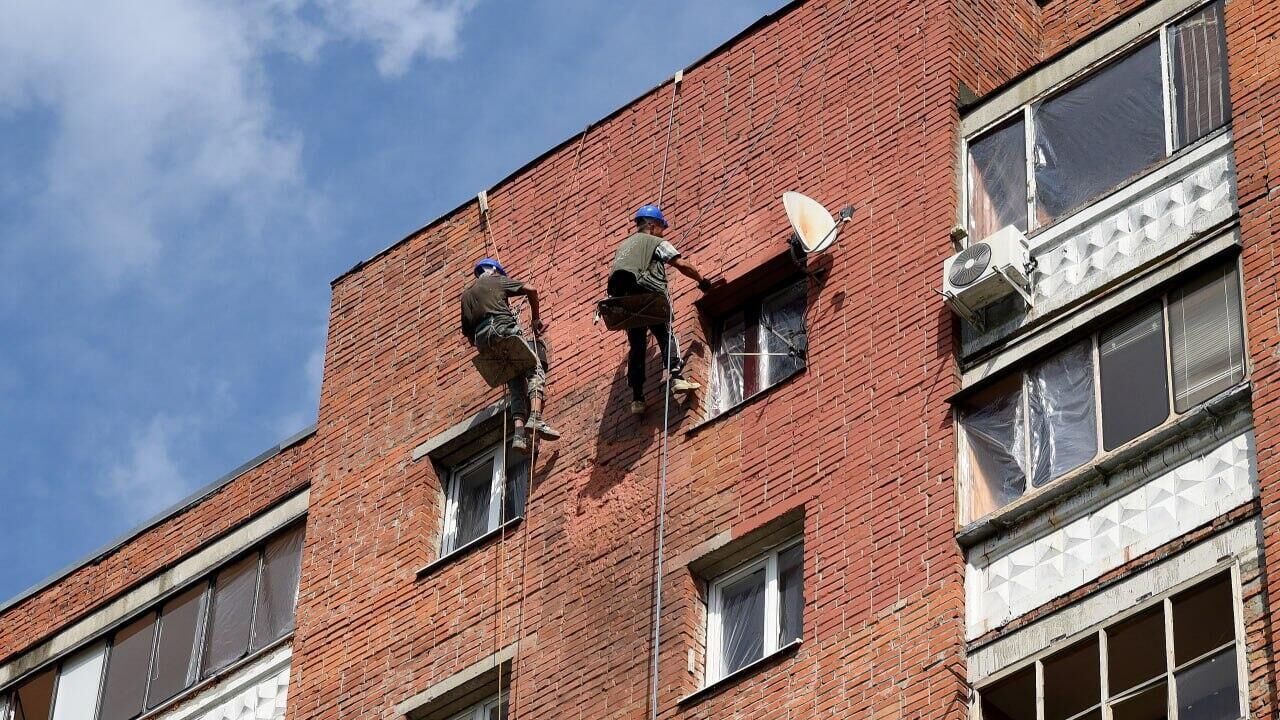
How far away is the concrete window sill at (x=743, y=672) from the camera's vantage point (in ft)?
69.4

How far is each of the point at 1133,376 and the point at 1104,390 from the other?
0.81ft

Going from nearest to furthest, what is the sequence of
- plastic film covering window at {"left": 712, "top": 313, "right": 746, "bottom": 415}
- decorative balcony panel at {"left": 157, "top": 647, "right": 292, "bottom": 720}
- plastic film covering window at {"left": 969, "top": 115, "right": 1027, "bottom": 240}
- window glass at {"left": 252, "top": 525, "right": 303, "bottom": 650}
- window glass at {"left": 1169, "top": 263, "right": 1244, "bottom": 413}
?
1. window glass at {"left": 1169, "top": 263, "right": 1244, "bottom": 413}
2. plastic film covering window at {"left": 969, "top": 115, "right": 1027, "bottom": 240}
3. plastic film covering window at {"left": 712, "top": 313, "right": 746, "bottom": 415}
4. decorative balcony panel at {"left": 157, "top": 647, "right": 292, "bottom": 720}
5. window glass at {"left": 252, "top": 525, "right": 303, "bottom": 650}

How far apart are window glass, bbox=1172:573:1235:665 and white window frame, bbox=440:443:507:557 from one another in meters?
7.96

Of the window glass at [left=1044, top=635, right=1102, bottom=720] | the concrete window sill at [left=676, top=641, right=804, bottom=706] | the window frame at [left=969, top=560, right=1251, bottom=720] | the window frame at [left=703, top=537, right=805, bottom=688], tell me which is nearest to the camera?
the window frame at [left=969, top=560, right=1251, bottom=720]

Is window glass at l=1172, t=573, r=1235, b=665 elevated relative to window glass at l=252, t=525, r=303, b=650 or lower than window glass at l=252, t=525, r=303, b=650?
lower

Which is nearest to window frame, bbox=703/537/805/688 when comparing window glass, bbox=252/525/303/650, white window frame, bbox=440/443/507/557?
white window frame, bbox=440/443/507/557

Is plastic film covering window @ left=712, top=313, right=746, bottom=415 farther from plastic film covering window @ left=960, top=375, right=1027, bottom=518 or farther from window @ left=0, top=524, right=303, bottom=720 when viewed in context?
window @ left=0, top=524, right=303, bottom=720

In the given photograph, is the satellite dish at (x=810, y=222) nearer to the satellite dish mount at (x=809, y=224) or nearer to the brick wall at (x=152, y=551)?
the satellite dish mount at (x=809, y=224)

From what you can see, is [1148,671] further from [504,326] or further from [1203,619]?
[504,326]

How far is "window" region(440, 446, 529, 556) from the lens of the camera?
25.1 meters

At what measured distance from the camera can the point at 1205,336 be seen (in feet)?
66.3

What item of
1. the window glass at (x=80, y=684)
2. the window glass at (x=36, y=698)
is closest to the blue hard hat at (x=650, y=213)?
the window glass at (x=80, y=684)

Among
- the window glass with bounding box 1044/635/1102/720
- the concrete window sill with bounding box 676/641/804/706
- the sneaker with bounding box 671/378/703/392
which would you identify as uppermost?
Result: the sneaker with bounding box 671/378/703/392

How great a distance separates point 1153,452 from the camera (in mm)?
19750
